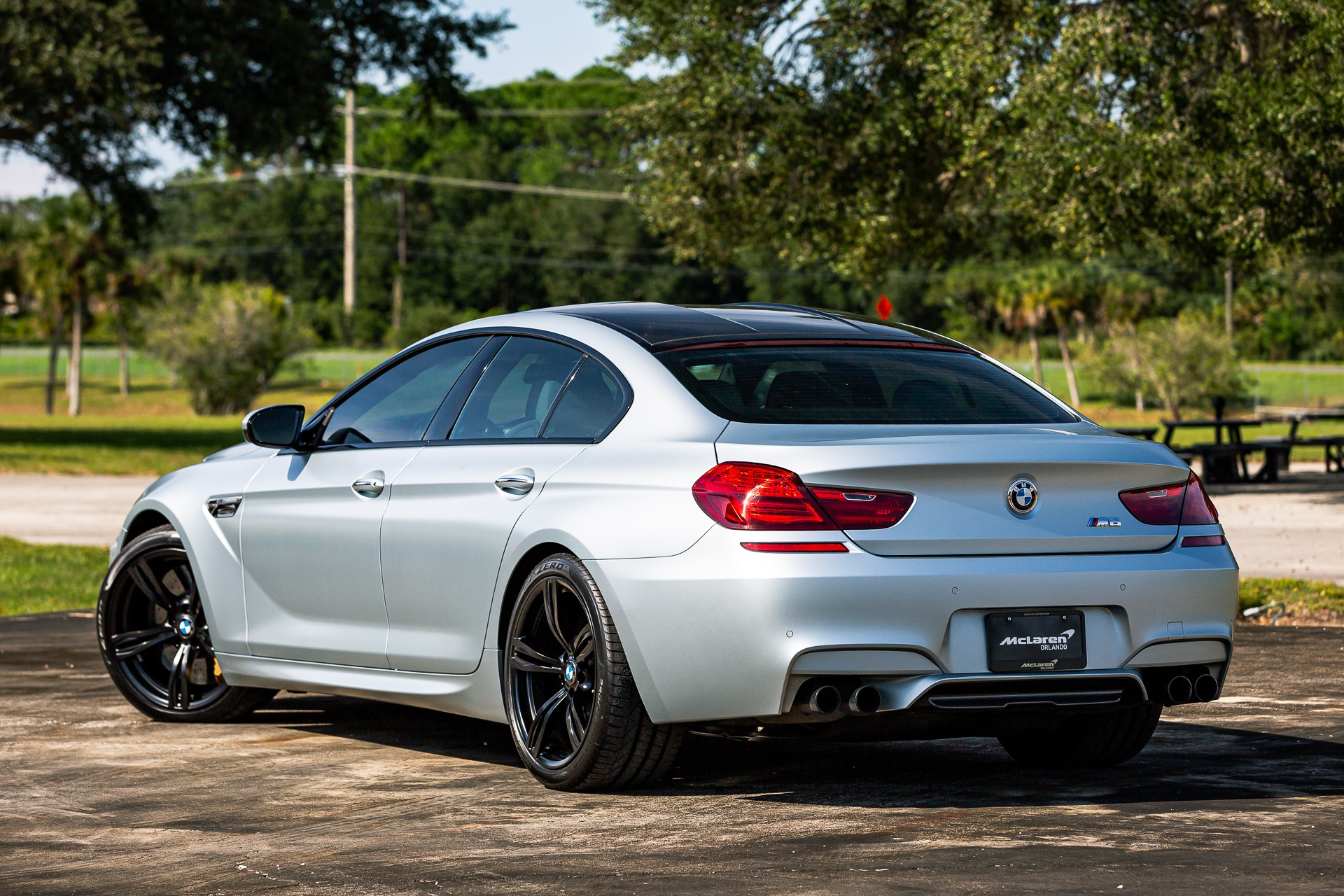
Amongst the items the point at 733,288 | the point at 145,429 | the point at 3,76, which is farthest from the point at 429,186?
the point at 3,76

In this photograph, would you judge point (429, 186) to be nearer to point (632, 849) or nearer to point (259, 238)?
point (259, 238)

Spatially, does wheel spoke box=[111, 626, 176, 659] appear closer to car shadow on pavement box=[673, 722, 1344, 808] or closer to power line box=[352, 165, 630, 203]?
car shadow on pavement box=[673, 722, 1344, 808]

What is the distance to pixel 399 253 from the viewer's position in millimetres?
112562

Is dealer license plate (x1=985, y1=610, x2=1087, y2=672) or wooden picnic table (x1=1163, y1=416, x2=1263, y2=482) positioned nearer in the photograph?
dealer license plate (x1=985, y1=610, x2=1087, y2=672)

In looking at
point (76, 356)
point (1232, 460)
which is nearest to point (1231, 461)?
point (1232, 460)

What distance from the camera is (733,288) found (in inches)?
4218

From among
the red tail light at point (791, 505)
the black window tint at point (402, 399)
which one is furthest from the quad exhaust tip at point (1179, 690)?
the black window tint at point (402, 399)

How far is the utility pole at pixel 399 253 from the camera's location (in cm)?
10819

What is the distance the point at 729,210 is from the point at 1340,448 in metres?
9.78

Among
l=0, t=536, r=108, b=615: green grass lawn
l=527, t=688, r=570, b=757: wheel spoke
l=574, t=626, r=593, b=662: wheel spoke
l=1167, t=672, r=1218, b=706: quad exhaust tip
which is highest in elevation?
l=574, t=626, r=593, b=662: wheel spoke

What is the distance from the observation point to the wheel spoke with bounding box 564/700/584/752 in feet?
19.2

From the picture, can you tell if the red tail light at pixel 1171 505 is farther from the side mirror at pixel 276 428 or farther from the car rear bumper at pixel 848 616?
the side mirror at pixel 276 428

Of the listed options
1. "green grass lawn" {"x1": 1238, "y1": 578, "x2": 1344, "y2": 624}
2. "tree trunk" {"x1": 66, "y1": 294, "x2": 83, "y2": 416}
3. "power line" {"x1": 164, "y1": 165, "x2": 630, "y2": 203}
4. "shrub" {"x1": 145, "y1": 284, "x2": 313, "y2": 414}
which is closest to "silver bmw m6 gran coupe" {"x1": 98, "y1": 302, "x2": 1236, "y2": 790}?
"green grass lawn" {"x1": 1238, "y1": 578, "x2": 1344, "y2": 624}

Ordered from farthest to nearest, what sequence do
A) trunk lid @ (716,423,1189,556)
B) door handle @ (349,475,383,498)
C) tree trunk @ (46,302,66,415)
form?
tree trunk @ (46,302,66,415), door handle @ (349,475,383,498), trunk lid @ (716,423,1189,556)
